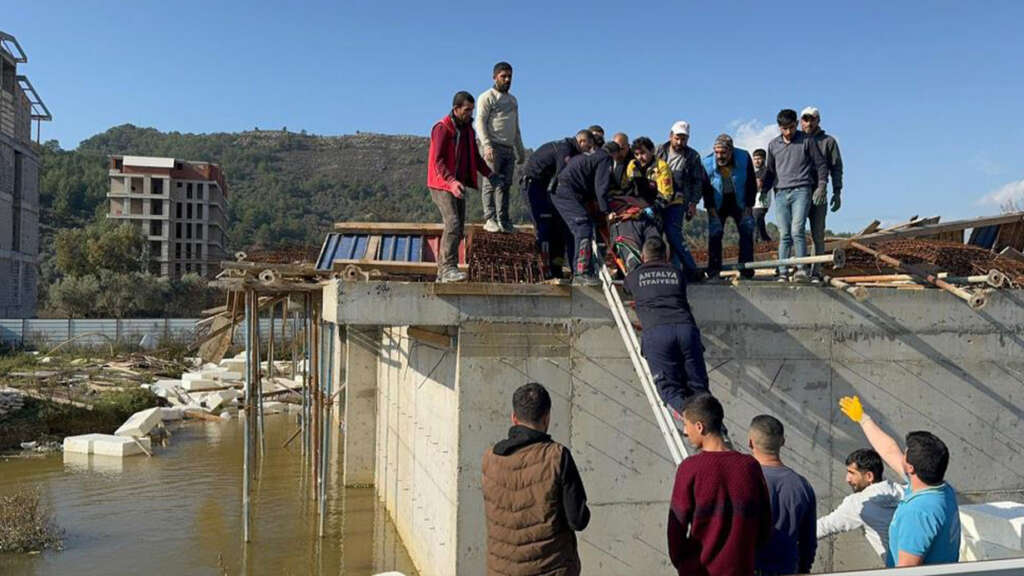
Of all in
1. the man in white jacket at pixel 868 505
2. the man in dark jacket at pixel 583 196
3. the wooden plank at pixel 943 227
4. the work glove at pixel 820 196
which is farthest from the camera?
the wooden plank at pixel 943 227

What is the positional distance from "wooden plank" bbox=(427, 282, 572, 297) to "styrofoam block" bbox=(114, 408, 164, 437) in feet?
52.0

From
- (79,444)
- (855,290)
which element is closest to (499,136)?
(855,290)

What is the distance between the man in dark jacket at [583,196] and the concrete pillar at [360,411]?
25.4 feet

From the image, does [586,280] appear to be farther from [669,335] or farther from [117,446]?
[117,446]

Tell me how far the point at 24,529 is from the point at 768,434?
1143cm

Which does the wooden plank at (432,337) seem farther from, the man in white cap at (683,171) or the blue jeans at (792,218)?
the blue jeans at (792,218)

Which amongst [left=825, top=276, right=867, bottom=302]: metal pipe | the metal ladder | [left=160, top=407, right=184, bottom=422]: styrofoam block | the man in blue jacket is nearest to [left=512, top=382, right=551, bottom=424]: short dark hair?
the metal ladder

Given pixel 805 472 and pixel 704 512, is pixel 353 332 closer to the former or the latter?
pixel 805 472

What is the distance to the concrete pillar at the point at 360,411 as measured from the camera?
14.5 m

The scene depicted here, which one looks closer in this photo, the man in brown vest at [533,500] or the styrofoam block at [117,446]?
the man in brown vest at [533,500]

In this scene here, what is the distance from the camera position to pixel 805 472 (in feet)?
24.2

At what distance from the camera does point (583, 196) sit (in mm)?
7535

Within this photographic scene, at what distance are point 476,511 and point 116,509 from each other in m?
9.74

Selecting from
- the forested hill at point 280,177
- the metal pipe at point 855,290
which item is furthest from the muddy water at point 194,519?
the forested hill at point 280,177
